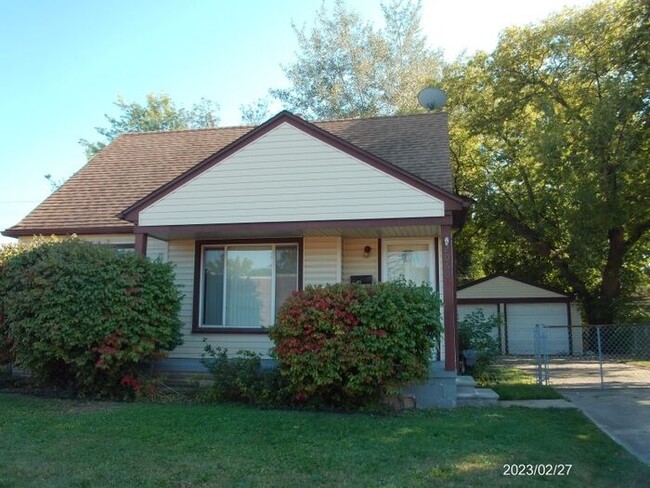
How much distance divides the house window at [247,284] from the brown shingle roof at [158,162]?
89.2 inches

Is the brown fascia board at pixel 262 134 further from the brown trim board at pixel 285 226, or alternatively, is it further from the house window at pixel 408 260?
the house window at pixel 408 260

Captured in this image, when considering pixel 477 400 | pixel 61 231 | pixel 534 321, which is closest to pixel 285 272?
pixel 477 400

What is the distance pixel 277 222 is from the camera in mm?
9781

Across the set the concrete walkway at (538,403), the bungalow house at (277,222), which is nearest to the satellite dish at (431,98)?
the bungalow house at (277,222)

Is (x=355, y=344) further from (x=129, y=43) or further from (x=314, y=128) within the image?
(x=129, y=43)

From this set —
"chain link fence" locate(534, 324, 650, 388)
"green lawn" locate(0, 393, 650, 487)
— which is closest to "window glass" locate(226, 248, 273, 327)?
"green lawn" locate(0, 393, 650, 487)

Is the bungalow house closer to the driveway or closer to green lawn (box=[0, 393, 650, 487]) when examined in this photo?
green lawn (box=[0, 393, 650, 487])

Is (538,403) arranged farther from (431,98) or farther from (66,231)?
(66,231)

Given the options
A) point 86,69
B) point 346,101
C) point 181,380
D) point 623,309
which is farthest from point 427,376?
point 346,101

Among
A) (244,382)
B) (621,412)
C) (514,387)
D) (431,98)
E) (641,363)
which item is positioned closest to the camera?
(621,412)

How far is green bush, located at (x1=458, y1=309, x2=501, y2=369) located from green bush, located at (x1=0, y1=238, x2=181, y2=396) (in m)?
6.20

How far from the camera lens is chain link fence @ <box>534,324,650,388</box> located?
38.5ft

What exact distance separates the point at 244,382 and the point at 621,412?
5784 mm

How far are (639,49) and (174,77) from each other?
16.7 metres
